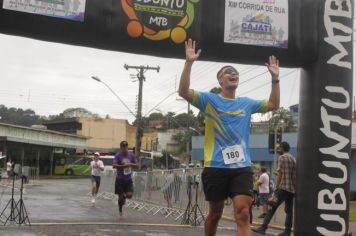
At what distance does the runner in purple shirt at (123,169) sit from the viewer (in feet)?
40.6

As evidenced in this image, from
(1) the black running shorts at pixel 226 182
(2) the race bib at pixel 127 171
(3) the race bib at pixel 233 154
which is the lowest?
(2) the race bib at pixel 127 171

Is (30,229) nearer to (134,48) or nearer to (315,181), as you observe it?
(134,48)

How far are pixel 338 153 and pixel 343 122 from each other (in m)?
0.45

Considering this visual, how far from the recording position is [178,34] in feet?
26.6

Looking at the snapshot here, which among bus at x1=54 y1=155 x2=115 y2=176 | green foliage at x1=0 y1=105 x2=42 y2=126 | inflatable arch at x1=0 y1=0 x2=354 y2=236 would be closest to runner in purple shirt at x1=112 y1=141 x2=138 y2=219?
inflatable arch at x1=0 y1=0 x2=354 y2=236

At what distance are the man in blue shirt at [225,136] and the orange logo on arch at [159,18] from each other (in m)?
2.21

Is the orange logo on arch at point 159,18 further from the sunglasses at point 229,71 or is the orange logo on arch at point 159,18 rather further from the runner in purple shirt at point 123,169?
the runner in purple shirt at point 123,169

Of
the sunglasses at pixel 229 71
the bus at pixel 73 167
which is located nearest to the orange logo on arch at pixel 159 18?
the sunglasses at pixel 229 71

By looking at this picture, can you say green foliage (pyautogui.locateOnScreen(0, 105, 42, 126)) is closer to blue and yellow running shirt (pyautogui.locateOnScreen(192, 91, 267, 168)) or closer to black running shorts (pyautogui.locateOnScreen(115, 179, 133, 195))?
black running shorts (pyautogui.locateOnScreen(115, 179, 133, 195))

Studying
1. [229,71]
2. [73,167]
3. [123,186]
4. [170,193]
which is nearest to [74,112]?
[73,167]

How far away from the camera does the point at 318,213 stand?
8.27 meters

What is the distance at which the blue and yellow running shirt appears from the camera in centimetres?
574

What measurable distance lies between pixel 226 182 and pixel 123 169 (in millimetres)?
7045

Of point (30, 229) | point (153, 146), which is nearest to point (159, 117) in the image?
point (153, 146)
